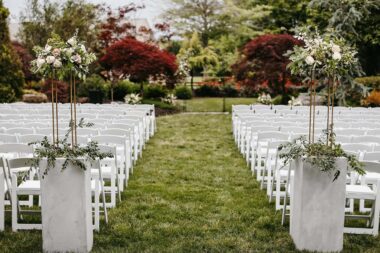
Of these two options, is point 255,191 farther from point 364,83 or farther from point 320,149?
point 364,83

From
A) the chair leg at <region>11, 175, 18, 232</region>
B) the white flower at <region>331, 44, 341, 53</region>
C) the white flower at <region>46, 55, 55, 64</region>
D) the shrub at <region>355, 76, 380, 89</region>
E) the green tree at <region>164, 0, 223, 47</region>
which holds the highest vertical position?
the green tree at <region>164, 0, 223, 47</region>

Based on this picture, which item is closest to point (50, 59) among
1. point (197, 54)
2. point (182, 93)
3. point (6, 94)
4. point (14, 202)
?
point (14, 202)

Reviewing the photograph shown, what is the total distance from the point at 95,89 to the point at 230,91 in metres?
11.1

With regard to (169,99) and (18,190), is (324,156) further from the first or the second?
(169,99)

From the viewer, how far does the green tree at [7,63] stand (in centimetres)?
2112

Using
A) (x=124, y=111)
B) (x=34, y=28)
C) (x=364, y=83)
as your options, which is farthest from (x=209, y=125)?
(x=34, y=28)

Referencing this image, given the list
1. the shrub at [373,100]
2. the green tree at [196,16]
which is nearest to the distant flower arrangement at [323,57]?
the shrub at [373,100]

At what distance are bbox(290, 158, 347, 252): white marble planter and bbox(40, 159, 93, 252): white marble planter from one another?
2.22 meters

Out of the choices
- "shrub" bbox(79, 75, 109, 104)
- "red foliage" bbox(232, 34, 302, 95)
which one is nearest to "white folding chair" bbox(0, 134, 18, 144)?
"shrub" bbox(79, 75, 109, 104)

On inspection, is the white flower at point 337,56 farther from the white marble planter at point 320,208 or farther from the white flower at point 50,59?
the white flower at point 50,59

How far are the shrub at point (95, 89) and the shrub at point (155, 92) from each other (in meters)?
1.94

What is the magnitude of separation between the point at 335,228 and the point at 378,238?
95 centimetres

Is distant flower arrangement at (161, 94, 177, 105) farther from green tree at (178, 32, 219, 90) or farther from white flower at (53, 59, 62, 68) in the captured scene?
white flower at (53, 59, 62, 68)

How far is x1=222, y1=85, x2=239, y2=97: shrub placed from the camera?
3156 cm
